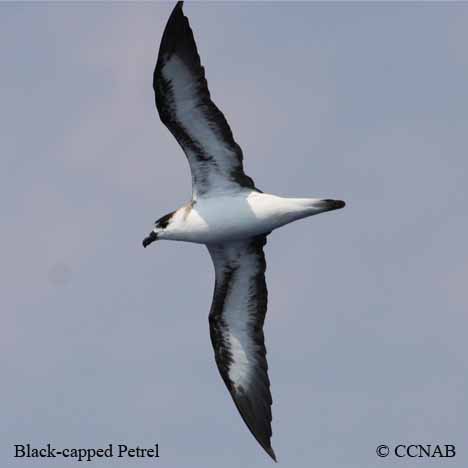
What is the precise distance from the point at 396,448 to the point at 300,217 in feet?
18.6

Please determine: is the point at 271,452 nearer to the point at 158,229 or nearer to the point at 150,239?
the point at 150,239

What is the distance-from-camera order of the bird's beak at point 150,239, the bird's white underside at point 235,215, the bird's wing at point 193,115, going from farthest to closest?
1. the bird's beak at point 150,239
2. the bird's white underside at point 235,215
3. the bird's wing at point 193,115

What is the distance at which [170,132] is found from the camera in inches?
1014

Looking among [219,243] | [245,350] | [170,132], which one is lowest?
[245,350]

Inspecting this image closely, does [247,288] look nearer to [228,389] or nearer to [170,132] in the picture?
[228,389]

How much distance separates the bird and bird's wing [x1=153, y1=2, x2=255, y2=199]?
19 millimetres

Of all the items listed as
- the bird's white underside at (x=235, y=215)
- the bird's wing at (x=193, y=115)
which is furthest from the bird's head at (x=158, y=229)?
the bird's wing at (x=193, y=115)

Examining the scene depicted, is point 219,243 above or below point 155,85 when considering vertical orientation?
below

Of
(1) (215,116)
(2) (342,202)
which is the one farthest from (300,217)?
(1) (215,116)

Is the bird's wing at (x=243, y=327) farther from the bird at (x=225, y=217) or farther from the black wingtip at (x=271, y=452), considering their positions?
the black wingtip at (x=271, y=452)

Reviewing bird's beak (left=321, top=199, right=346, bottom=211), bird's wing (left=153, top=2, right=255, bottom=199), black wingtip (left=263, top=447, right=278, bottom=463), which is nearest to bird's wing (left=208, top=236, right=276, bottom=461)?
black wingtip (left=263, top=447, right=278, bottom=463)

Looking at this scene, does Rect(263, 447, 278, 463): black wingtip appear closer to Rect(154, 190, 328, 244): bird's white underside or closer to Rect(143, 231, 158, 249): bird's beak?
Rect(154, 190, 328, 244): bird's white underside

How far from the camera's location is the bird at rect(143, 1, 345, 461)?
82.4 ft

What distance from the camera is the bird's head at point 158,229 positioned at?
26.8 metres
